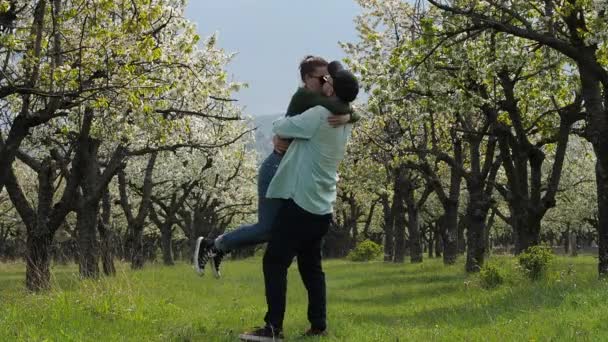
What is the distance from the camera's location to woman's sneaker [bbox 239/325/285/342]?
629cm

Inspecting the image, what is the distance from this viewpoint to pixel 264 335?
6348 mm

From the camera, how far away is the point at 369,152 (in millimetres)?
30297

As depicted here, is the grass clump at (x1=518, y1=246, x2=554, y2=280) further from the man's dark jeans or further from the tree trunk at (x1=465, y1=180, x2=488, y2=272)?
the man's dark jeans

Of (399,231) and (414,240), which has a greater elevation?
(399,231)

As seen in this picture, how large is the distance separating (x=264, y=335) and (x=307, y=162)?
1.71 metres

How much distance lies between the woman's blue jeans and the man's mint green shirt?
20cm

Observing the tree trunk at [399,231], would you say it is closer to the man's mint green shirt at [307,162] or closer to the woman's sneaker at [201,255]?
the woman's sneaker at [201,255]

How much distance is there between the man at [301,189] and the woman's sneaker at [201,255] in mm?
779

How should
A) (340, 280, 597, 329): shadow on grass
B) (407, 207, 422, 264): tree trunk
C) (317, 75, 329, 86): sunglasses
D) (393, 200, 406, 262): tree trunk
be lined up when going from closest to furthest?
(317, 75, 329, 86): sunglasses, (340, 280, 597, 329): shadow on grass, (407, 207, 422, 264): tree trunk, (393, 200, 406, 262): tree trunk

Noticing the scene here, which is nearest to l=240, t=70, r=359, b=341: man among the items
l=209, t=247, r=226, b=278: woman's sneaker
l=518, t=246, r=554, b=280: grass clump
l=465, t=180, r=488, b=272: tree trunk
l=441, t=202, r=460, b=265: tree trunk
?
l=209, t=247, r=226, b=278: woman's sneaker

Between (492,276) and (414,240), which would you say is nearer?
(492,276)

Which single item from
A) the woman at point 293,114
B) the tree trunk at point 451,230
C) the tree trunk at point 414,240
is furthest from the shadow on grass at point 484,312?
the tree trunk at point 414,240

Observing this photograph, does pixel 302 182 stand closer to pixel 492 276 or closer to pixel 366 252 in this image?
pixel 492 276

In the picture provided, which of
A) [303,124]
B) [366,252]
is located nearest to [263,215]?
[303,124]
